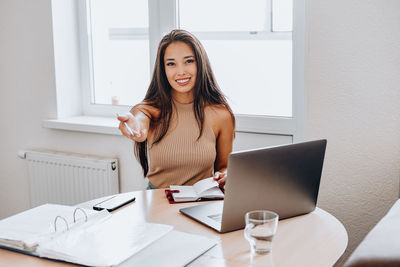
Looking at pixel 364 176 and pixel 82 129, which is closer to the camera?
pixel 364 176

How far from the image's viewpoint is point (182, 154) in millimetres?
1932

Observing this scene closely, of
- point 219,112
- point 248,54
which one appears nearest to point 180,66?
point 219,112

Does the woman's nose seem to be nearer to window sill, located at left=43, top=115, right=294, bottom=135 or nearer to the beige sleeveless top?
the beige sleeveless top

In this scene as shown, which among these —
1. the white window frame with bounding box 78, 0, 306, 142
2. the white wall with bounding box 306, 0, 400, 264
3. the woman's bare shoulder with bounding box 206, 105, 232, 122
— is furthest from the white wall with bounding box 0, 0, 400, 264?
the woman's bare shoulder with bounding box 206, 105, 232, 122

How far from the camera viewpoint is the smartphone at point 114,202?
1519 millimetres

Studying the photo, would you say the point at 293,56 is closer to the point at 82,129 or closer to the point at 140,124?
the point at 140,124

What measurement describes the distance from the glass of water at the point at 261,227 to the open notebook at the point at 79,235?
0.24 m

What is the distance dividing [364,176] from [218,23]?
0.99 m

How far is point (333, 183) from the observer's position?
1.96 metres

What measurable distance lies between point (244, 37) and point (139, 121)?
72cm

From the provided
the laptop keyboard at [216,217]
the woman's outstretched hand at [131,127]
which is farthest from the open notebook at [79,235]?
the woman's outstretched hand at [131,127]

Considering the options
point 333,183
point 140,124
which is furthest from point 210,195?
point 333,183

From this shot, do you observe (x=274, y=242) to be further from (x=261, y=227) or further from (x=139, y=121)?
(x=139, y=121)

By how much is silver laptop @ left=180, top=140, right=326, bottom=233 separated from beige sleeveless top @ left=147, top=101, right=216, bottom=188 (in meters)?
0.48
